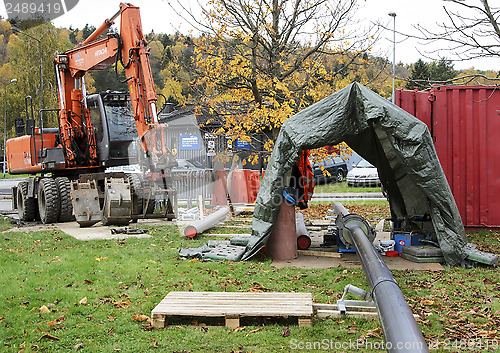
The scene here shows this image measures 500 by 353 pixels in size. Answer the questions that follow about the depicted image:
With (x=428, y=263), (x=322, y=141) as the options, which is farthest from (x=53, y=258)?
(x=428, y=263)

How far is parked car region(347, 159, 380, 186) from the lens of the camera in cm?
2439

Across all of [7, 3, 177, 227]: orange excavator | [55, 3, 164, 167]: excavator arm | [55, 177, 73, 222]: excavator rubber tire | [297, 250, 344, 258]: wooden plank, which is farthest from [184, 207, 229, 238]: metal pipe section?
[55, 177, 73, 222]: excavator rubber tire

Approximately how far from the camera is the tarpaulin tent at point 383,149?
754cm

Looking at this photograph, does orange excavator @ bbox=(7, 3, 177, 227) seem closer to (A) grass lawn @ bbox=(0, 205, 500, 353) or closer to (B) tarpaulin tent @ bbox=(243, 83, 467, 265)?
(A) grass lawn @ bbox=(0, 205, 500, 353)

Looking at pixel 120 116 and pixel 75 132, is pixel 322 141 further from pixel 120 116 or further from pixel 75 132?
pixel 75 132

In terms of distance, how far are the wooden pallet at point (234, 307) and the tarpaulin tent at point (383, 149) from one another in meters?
2.59

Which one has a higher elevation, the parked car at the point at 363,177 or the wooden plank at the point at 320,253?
the parked car at the point at 363,177

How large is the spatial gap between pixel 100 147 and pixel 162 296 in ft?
27.7

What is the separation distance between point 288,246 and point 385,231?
11.7ft

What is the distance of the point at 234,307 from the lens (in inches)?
207

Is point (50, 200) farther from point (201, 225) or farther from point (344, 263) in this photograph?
point (344, 263)

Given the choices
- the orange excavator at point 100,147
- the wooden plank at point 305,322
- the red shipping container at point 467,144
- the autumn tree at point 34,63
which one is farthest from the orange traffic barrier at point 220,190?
the autumn tree at point 34,63

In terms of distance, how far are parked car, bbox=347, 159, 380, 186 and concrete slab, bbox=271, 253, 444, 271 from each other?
634 inches

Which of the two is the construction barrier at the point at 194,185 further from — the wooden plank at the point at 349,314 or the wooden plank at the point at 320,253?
the wooden plank at the point at 349,314
